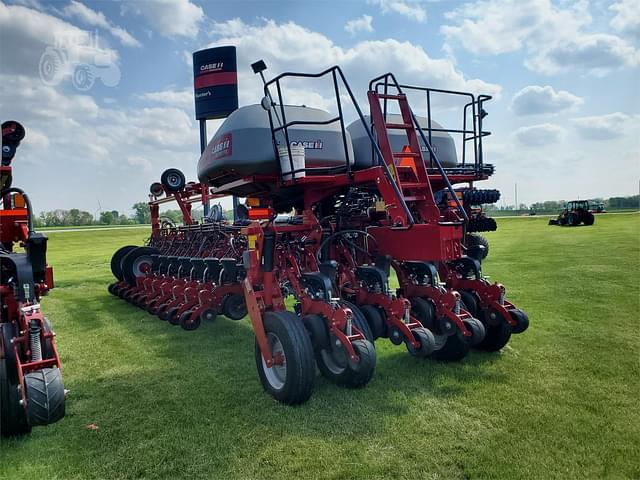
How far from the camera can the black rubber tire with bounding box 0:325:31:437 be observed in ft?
12.5

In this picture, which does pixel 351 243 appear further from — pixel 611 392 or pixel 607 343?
pixel 607 343

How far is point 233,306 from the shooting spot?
8336mm

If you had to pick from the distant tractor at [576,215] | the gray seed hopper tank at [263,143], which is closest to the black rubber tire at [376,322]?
the gray seed hopper tank at [263,143]

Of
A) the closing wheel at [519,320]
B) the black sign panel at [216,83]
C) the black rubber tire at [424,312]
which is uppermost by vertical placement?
the black sign panel at [216,83]

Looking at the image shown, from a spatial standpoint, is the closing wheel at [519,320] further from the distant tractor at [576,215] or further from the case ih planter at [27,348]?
the distant tractor at [576,215]

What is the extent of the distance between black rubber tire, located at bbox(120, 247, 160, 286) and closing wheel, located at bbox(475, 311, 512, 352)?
8550 mm

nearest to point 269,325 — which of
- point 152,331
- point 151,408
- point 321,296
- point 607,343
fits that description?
point 321,296

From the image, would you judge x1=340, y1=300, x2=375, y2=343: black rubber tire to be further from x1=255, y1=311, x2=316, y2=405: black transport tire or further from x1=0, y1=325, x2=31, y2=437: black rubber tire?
x1=0, y1=325, x2=31, y2=437: black rubber tire

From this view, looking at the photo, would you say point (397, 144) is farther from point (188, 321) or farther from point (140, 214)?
point (140, 214)

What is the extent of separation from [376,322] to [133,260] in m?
8.38

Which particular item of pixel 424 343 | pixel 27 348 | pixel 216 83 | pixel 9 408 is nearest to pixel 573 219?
pixel 216 83

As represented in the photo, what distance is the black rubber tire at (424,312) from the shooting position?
5.53 meters

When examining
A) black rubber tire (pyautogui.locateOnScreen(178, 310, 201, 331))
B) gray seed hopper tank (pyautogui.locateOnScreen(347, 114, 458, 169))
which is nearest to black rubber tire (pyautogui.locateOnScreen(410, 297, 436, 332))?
gray seed hopper tank (pyautogui.locateOnScreen(347, 114, 458, 169))

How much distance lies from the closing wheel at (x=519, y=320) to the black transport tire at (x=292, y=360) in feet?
8.71
